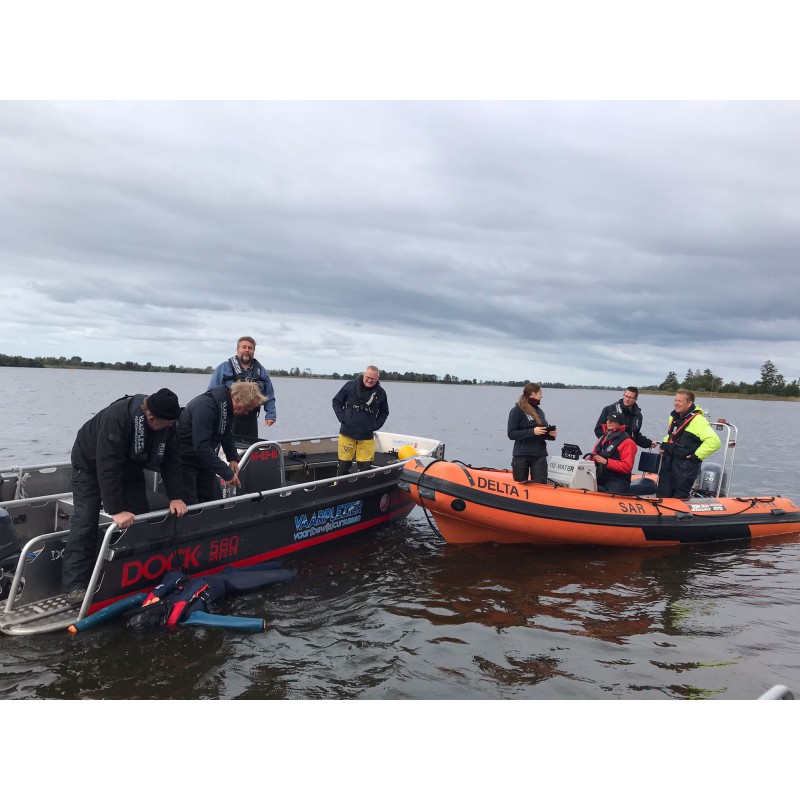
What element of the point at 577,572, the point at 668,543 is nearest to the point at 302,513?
the point at 577,572

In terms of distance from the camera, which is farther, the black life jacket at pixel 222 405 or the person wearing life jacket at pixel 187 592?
the black life jacket at pixel 222 405

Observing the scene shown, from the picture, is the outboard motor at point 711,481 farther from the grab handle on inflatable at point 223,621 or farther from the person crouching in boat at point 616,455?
the grab handle on inflatable at point 223,621

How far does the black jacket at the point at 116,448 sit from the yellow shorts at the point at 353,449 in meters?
3.29

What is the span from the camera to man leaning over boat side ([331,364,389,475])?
7.54m

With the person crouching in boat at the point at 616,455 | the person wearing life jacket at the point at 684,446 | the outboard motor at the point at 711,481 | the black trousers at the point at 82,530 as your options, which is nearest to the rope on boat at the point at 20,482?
the black trousers at the point at 82,530

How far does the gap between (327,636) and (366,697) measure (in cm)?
89

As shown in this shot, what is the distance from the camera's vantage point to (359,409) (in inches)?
297

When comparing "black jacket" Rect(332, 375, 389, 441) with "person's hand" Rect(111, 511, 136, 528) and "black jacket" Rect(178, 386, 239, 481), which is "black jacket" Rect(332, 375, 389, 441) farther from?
"person's hand" Rect(111, 511, 136, 528)

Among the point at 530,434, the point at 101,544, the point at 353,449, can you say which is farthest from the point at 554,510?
the point at 101,544

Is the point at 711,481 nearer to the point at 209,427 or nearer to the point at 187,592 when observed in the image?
the point at 209,427

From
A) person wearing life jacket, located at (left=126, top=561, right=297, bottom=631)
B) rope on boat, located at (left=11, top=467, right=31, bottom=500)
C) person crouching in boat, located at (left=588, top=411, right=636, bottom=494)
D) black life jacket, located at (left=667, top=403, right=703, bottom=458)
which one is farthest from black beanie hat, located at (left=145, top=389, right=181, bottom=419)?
black life jacket, located at (left=667, top=403, right=703, bottom=458)

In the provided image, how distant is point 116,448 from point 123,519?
0.54m

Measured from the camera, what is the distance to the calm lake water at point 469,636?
3879 millimetres

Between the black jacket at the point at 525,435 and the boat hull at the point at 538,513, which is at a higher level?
the black jacket at the point at 525,435
